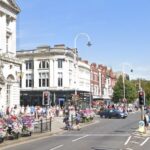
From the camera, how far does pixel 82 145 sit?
92.4 feet

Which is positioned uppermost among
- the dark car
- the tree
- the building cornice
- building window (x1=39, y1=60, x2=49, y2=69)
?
building window (x1=39, y1=60, x2=49, y2=69)

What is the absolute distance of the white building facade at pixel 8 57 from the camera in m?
61.9

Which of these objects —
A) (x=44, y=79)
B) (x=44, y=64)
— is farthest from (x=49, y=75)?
(x=44, y=64)

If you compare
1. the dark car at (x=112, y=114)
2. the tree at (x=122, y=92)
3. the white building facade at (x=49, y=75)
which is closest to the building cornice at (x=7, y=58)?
the dark car at (x=112, y=114)

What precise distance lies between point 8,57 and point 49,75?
3532cm

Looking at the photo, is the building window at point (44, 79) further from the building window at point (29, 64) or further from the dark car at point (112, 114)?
the dark car at point (112, 114)

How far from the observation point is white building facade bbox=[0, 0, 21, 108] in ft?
203

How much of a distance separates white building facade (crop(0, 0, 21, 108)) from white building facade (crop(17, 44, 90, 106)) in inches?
1203

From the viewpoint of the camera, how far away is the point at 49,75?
9862 cm

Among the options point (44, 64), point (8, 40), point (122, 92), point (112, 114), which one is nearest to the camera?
point (8, 40)

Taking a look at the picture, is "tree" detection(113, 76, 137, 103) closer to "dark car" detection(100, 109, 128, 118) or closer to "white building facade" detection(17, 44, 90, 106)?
"white building facade" detection(17, 44, 90, 106)

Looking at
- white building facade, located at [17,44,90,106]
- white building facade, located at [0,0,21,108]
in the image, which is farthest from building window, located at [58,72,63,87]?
white building facade, located at [0,0,21,108]

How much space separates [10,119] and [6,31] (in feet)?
117

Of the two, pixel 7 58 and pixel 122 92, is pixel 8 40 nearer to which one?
pixel 7 58
